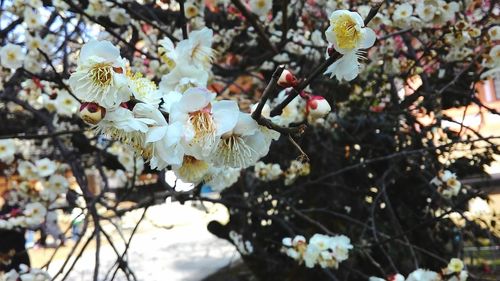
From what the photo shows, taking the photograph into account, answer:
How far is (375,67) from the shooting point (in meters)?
2.80

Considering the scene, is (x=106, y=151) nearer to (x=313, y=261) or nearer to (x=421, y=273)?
(x=313, y=261)

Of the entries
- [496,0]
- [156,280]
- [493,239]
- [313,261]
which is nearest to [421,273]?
[313,261]

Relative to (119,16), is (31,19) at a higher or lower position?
higher

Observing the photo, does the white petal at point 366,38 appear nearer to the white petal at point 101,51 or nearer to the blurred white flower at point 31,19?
the white petal at point 101,51

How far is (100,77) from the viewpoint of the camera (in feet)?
2.48

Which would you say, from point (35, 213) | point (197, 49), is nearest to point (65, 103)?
point (35, 213)

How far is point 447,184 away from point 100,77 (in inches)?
66.5

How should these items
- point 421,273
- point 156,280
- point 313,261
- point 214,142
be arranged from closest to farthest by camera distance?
point 214,142 < point 421,273 < point 313,261 < point 156,280

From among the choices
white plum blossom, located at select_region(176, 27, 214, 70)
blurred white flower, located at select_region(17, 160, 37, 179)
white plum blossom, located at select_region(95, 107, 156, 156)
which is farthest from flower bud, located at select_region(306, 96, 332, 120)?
blurred white flower, located at select_region(17, 160, 37, 179)

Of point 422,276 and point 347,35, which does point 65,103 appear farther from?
point 347,35

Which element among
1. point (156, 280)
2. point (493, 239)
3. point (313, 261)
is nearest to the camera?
point (313, 261)

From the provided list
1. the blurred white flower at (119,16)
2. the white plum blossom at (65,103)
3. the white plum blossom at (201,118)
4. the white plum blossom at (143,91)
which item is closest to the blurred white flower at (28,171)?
the white plum blossom at (65,103)

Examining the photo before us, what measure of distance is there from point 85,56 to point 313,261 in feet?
4.03

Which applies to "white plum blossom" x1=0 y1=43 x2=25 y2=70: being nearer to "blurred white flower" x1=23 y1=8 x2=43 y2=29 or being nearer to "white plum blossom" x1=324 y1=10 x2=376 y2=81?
"blurred white flower" x1=23 y1=8 x2=43 y2=29
